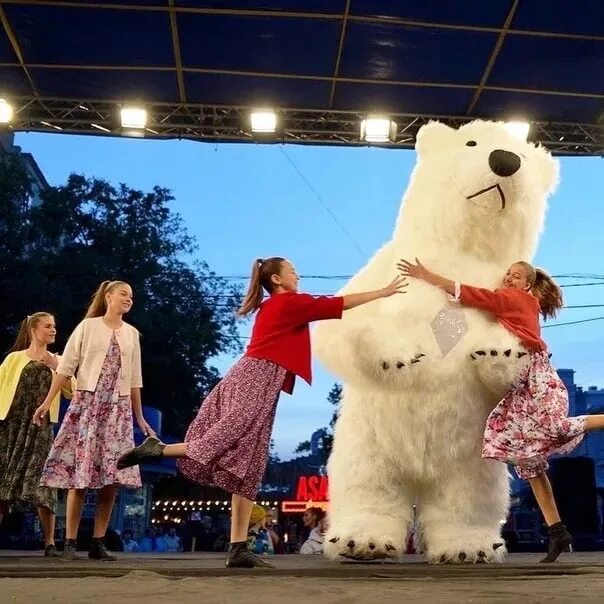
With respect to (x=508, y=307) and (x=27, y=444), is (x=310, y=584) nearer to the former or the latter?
(x=508, y=307)

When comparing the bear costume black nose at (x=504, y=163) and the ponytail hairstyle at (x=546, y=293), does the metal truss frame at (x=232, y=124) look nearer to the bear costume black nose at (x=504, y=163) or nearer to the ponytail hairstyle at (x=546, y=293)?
the ponytail hairstyle at (x=546, y=293)

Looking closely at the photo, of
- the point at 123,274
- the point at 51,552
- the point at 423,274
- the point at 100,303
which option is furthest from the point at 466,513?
the point at 123,274

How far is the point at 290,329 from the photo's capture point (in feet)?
11.4

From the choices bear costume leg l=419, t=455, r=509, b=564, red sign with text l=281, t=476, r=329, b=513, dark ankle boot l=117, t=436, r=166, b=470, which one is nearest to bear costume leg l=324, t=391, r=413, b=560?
bear costume leg l=419, t=455, r=509, b=564

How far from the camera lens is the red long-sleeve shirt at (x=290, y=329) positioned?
3.46m

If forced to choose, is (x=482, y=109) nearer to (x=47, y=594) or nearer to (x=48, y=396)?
(x=48, y=396)

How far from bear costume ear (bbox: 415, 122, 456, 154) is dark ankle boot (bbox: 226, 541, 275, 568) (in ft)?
7.05

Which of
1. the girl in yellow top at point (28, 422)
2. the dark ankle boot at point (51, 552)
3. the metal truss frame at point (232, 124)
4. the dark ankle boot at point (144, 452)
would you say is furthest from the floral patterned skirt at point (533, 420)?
the metal truss frame at point (232, 124)

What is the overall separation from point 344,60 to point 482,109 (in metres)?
1.28

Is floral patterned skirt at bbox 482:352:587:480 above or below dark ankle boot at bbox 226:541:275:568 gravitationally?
above

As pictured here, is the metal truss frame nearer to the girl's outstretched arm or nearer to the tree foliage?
the girl's outstretched arm

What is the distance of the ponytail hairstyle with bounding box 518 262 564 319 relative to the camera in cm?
430

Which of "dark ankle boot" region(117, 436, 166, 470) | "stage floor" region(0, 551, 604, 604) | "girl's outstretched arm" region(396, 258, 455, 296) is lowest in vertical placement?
"stage floor" region(0, 551, 604, 604)

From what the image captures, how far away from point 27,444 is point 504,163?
9.32 feet
